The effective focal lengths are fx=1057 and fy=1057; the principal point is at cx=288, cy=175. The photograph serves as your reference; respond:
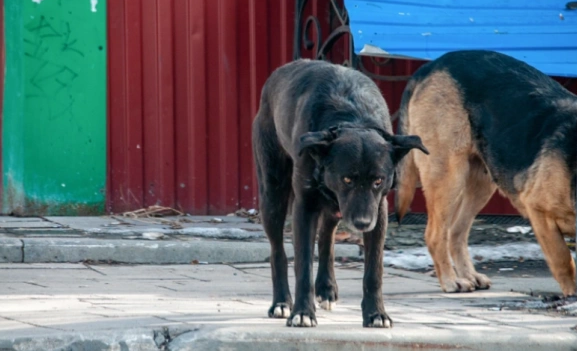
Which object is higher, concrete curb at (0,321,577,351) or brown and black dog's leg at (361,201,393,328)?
brown and black dog's leg at (361,201,393,328)

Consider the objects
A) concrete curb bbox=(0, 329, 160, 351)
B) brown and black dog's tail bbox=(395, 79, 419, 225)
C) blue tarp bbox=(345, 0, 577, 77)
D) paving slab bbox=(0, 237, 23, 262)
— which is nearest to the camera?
concrete curb bbox=(0, 329, 160, 351)

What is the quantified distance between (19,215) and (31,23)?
176 cm

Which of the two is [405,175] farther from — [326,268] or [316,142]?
[316,142]

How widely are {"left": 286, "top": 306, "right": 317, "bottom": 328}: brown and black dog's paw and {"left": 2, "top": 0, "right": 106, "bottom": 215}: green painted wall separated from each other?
5.26 meters

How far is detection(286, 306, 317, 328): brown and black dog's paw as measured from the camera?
500 centimetres

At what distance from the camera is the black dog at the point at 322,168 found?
16.1ft

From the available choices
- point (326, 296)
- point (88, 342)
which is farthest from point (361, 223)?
point (88, 342)

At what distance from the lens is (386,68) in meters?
10.2

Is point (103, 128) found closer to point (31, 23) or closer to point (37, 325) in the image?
point (31, 23)

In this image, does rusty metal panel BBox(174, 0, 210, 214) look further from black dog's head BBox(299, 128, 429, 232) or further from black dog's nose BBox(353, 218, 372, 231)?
black dog's nose BBox(353, 218, 372, 231)

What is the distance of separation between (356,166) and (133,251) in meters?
3.48

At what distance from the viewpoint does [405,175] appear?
24.8ft

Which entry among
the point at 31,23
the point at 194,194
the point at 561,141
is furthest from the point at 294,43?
the point at 561,141

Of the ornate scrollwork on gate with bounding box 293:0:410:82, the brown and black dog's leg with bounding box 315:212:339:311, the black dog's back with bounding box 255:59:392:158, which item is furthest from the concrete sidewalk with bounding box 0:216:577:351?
the ornate scrollwork on gate with bounding box 293:0:410:82
